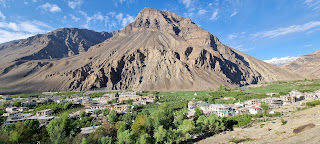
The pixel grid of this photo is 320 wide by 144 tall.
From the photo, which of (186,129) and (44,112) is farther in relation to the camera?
(44,112)

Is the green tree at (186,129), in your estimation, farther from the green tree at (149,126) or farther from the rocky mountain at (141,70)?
the rocky mountain at (141,70)

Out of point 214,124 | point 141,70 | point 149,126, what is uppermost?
point 141,70

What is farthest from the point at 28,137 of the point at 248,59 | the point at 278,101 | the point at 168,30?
the point at 248,59

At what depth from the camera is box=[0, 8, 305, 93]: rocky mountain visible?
10669 centimetres

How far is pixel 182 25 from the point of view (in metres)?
197

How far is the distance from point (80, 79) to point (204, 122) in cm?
10093

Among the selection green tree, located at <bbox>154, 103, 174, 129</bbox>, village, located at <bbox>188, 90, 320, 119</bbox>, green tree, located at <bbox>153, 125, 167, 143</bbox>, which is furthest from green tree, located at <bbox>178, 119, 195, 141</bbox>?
village, located at <bbox>188, 90, 320, 119</bbox>

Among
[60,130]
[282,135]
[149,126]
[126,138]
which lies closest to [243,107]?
[149,126]

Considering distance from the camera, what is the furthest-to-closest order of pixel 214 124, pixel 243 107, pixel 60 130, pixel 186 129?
pixel 243 107 < pixel 214 124 < pixel 186 129 < pixel 60 130

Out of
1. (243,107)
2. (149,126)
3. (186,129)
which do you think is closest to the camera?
(186,129)

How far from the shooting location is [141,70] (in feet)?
402

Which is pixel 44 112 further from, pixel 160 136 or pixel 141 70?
pixel 141 70

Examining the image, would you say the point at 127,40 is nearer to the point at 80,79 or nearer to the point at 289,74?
the point at 80,79

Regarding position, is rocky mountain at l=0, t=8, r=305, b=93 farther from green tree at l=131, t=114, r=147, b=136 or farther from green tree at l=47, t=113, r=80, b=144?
green tree at l=47, t=113, r=80, b=144
